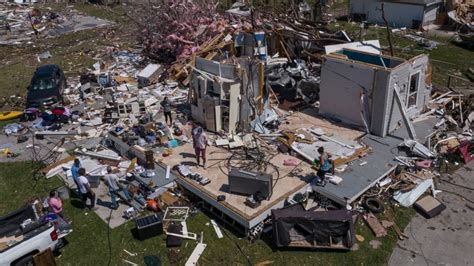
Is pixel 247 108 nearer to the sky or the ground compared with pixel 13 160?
nearer to the sky

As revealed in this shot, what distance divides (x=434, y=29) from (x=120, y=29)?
90.3 ft

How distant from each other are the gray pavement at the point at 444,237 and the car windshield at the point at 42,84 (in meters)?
18.9

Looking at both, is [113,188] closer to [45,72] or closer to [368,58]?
[368,58]

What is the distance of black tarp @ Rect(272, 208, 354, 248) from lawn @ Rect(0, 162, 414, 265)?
352mm

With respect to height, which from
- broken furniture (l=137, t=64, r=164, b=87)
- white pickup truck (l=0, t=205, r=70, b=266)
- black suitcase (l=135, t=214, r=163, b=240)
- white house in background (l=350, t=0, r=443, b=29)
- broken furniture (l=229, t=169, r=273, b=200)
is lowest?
black suitcase (l=135, t=214, r=163, b=240)

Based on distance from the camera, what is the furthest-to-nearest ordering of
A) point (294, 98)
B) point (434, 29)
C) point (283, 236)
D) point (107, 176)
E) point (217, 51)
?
point (434, 29), point (217, 51), point (294, 98), point (107, 176), point (283, 236)

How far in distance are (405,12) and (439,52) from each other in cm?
853

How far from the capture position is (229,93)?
1730 cm

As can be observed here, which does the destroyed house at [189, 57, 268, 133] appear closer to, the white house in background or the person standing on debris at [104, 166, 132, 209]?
the person standing on debris at [104, 166, 132, 209]

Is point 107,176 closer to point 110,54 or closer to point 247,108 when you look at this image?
point 247,108

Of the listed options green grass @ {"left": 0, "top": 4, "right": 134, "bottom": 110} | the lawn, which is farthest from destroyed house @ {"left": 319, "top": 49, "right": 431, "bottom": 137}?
green grass @ {"left": 0, "top": 4, "right": 134, "bottom": 110}

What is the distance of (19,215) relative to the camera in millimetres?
12609

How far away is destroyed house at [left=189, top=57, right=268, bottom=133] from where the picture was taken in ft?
57.2

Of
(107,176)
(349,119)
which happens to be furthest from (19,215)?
(349,119)
